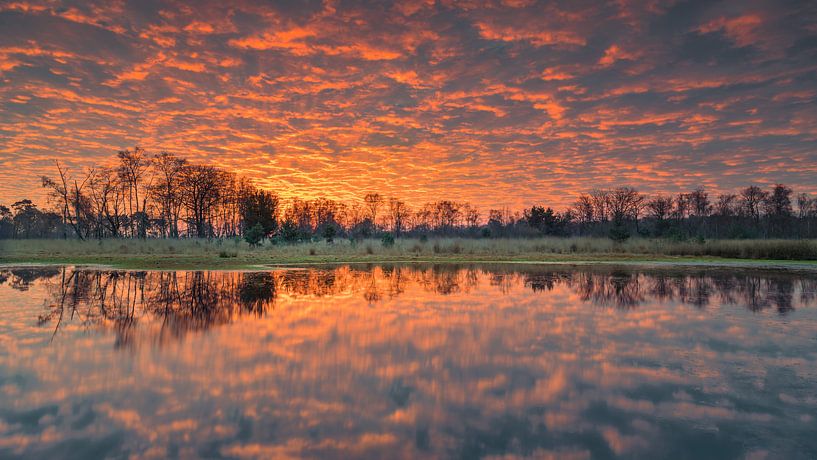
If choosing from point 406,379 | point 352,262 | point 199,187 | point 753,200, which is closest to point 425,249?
point 352,262

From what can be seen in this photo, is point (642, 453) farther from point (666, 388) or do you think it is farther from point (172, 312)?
point (172, 312)

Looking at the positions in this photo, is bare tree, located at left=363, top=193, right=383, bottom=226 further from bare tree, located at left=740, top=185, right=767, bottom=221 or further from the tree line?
bare tree, located at left=740, top=185, right=767, bottom=221

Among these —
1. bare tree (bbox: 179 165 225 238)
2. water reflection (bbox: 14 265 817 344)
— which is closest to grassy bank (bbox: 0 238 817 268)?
water reflection (bbox: 14 265 817 344)

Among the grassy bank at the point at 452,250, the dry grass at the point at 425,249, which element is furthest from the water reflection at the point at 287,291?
the dry grass at the point at 425,249

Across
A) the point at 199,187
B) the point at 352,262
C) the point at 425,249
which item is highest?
the point at 199,187

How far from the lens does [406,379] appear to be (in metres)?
5.15

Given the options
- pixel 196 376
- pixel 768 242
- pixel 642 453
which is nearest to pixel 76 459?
pixel 196 376

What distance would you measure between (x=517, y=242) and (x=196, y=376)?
34.4 metres

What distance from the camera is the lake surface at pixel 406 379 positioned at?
3.64m

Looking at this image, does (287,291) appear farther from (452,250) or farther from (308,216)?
(308,216)

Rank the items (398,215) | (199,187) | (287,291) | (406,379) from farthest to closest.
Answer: (398,215) < (199,187) < (287,291) < (406,379)

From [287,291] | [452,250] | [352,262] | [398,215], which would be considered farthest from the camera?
[398,215]

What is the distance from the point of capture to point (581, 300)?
11250 mm

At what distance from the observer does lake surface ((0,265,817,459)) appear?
3637 mm
